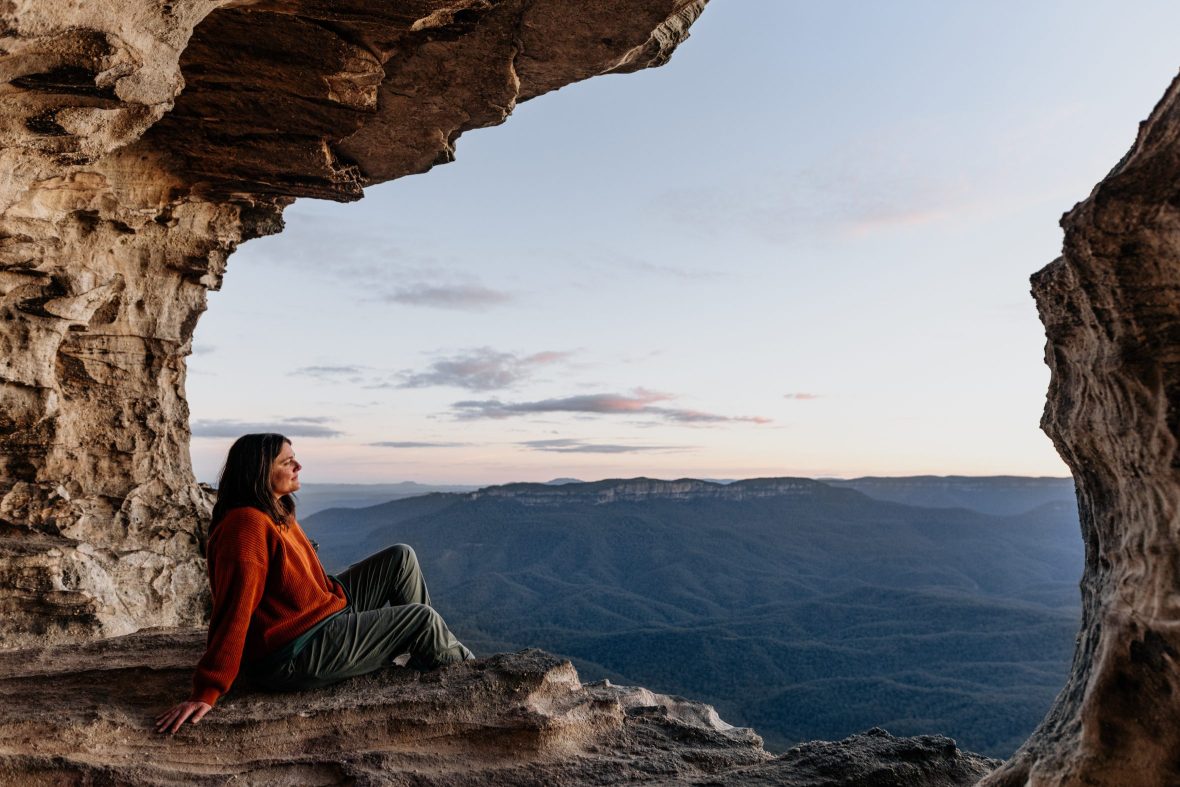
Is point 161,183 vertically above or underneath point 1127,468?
above

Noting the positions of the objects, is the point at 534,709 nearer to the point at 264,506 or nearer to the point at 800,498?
the point at 264,506

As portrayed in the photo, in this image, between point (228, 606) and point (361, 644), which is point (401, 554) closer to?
point (361, 644)

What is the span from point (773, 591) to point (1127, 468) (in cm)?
13682

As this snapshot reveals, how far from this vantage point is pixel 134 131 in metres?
7.33

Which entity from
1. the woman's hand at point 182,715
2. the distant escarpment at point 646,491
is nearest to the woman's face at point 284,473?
the woman's hand at point 182,715

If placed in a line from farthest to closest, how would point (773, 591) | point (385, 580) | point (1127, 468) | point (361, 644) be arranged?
point (773, 591), point (385, 580), point (361, 644), point (1127, 468)

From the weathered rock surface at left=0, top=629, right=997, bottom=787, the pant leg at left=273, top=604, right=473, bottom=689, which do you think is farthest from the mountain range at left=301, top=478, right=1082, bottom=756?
the pant leg at left=273, top=604, right=473, bottom=689

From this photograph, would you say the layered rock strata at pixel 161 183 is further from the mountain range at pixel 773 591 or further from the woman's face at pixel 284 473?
the mountain range at pixel 773 591

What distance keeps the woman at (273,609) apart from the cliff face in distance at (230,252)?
3.37 m

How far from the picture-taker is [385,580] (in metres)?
6.96

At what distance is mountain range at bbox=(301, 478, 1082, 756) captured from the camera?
73312mm

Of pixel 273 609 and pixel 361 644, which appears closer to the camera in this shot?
pixel 273 609

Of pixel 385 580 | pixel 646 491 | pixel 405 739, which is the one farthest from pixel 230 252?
pixel 646 491

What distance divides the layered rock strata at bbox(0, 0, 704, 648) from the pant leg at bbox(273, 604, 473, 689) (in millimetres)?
4671
